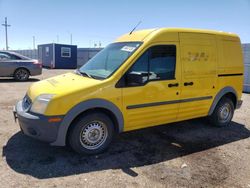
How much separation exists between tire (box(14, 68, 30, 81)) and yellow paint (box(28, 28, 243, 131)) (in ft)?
30.2

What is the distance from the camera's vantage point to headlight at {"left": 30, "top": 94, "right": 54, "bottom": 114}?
4082 millimetres

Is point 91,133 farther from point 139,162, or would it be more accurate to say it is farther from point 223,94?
point 223,94

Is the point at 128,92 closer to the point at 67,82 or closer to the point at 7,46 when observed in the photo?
the point at 67,82

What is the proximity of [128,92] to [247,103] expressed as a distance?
6.91 m

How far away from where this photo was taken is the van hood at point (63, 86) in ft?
13.8

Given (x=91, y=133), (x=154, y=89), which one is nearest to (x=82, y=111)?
(x=91, y=133)

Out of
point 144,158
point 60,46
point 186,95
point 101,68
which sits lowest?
point 144,158

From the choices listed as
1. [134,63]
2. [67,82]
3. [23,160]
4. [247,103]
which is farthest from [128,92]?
[247,103]

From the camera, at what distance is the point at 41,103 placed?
4.14 m

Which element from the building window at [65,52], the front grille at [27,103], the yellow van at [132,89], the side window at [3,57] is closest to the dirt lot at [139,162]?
the yellow van at [132,89]

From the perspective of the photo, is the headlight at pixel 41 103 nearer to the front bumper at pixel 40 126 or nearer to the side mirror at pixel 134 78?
the front bumper at pixel 40 126

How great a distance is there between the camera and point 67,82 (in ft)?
15.0

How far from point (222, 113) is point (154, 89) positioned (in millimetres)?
2539

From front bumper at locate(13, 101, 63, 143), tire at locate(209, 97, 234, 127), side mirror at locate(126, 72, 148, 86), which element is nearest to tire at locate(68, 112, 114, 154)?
front bumper at locate(13, 101, 63, 143)
